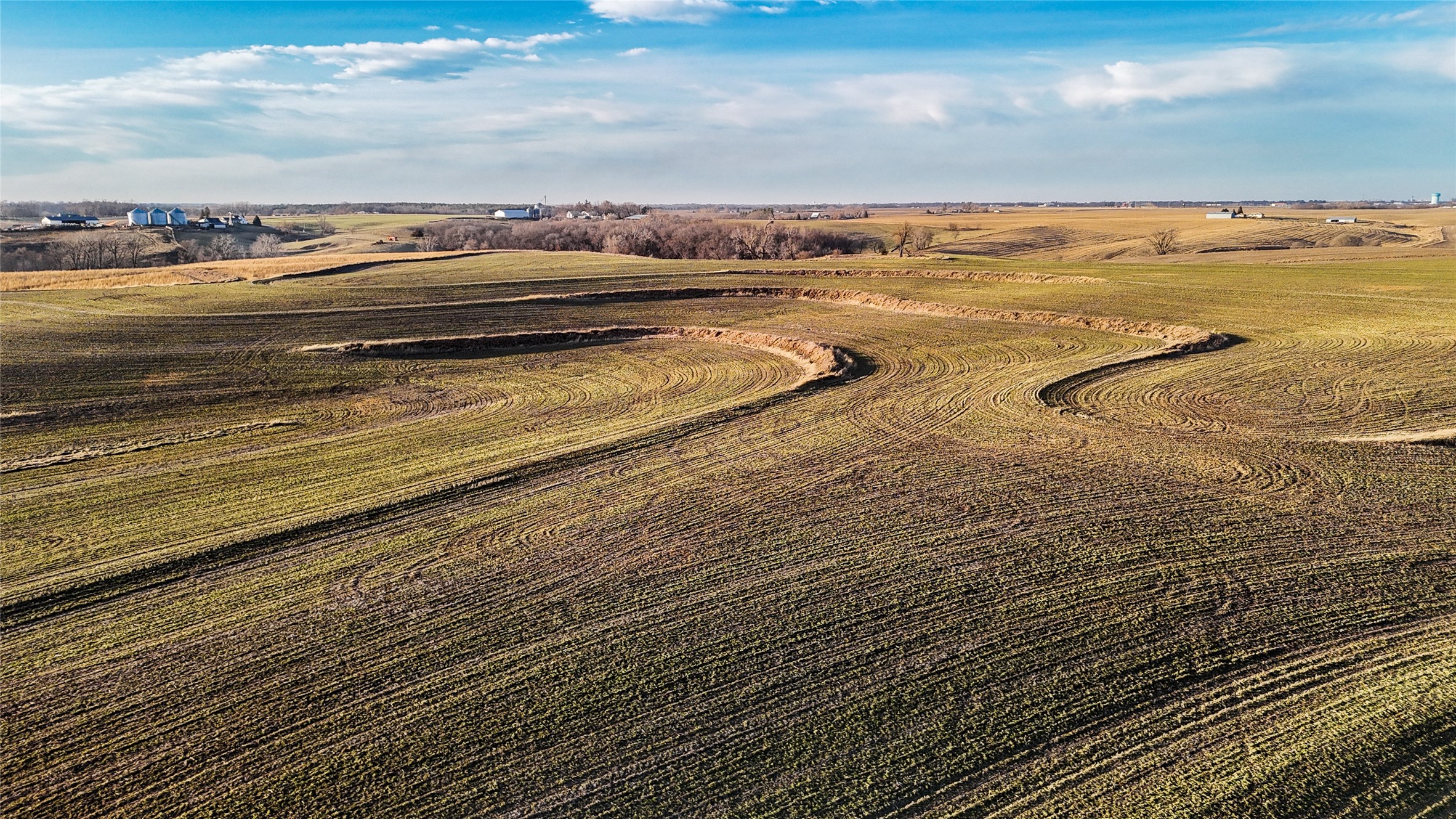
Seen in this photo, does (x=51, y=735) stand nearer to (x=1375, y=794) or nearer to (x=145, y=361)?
(x=1375, y=794)

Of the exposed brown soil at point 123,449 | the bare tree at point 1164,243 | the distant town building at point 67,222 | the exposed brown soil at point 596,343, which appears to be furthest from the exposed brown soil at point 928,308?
the distant town building at point 67,222

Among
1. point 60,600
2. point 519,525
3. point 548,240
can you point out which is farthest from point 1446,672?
point 548,240

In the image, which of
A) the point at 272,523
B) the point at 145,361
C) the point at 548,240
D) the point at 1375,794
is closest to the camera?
the point at 1375,794

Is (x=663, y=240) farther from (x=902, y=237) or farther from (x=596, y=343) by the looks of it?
(x=596, y=343)

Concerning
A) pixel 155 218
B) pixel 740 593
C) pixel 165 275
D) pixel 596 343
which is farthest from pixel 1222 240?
pixel 155 218

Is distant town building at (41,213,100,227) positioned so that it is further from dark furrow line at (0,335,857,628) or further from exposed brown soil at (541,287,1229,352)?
dark furrow line at (0,335,857,628)

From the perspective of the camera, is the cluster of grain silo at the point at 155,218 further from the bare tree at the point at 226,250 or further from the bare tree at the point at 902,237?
the bare tree at the point at 902,237
